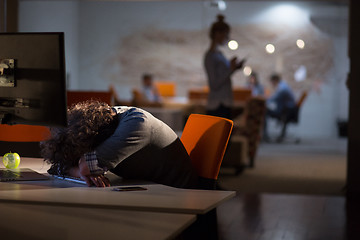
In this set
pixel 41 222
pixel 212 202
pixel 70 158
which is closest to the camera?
pixel 41 222

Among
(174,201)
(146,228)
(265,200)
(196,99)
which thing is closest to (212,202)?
(174,201)

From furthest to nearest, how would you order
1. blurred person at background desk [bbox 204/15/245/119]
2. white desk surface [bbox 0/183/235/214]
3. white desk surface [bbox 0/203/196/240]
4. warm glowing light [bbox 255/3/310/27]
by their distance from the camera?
1. warm glowing light [bbox 255/3/310/27]
2. blurred person at background desk [bbox 204/15/245/119]
3. white desk surface [bbox 0/183/235/214]
4. white desk surface [bbox 0/203/196/240]

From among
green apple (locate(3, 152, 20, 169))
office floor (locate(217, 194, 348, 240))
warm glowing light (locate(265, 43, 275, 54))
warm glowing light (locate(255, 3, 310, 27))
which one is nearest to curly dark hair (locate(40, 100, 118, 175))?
green apple (locate(3, 152, 20, 169))

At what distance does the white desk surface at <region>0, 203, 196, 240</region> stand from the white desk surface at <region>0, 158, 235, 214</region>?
42 millimetres

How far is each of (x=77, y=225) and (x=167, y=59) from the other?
9.88 meters

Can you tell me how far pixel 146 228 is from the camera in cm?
145

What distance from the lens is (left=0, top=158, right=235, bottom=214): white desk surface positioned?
1.68m

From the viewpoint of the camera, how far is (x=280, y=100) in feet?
32.7

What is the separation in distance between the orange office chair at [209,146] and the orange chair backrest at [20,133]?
1039 millimetres

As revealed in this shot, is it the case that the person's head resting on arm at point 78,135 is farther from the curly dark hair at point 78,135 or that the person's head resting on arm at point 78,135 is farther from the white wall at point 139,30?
the white wall at point 139,30

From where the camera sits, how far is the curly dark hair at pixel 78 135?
2.05 m

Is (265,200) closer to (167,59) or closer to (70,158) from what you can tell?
(70,158)

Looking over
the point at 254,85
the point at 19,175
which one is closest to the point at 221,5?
the point at 254,85

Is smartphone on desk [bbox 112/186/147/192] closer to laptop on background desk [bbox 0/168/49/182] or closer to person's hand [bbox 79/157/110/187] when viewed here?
person's hand [bbox 79/157/110/187]
